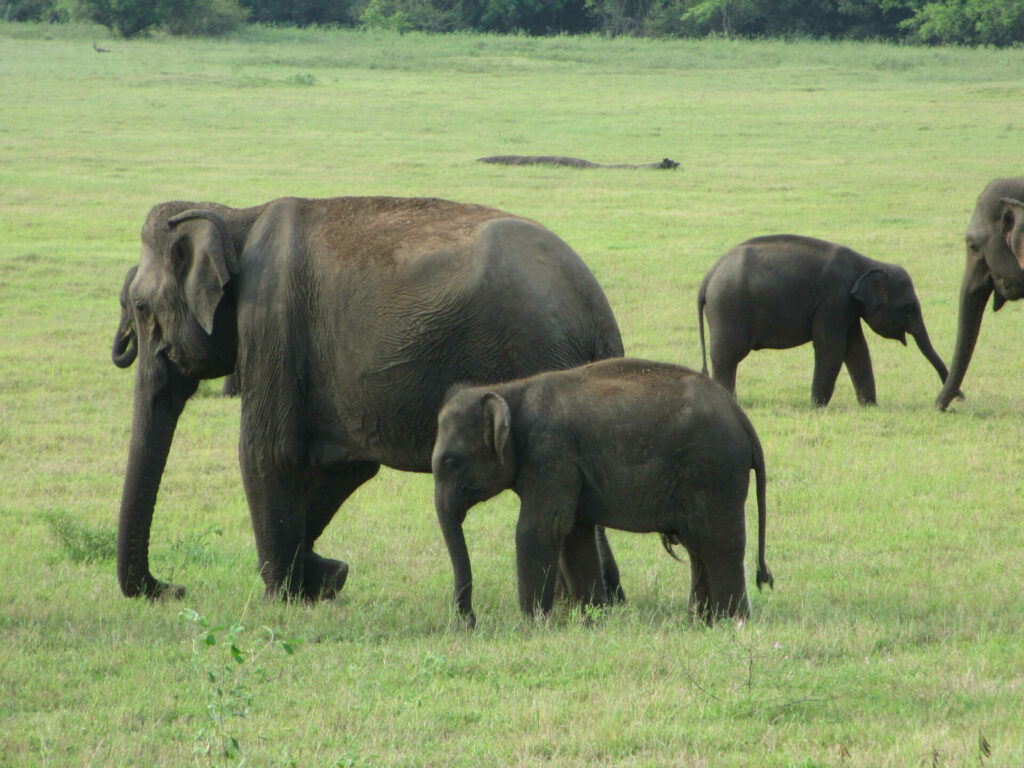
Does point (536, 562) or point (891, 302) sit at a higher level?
point (536, 562)

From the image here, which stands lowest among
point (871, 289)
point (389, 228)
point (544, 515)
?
point (871, 289)

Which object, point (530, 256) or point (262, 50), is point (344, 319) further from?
point (262, 50)

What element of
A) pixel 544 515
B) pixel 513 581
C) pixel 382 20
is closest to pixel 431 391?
pixel 544 515

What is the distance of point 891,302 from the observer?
412 inches

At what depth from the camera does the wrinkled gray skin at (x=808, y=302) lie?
10.4m

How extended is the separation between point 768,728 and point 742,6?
65.4 m

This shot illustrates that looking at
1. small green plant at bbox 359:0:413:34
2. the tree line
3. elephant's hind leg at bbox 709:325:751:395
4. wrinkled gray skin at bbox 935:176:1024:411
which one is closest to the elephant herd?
elephant's hind leg at bbox 709:325:751:395

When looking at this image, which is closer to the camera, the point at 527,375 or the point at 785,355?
the point at 527,375

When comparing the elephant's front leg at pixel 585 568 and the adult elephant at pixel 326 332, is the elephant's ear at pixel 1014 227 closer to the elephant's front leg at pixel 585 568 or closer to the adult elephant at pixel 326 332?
the adult elephant at pixel 326 332

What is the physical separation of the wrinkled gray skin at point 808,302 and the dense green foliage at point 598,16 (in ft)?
167

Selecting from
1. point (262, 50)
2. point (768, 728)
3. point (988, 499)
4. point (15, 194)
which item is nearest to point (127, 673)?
point (768, 728)

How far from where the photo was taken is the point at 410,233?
221 inches

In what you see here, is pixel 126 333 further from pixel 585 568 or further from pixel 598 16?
pixel 598 16

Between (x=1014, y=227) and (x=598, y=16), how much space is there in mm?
65140
